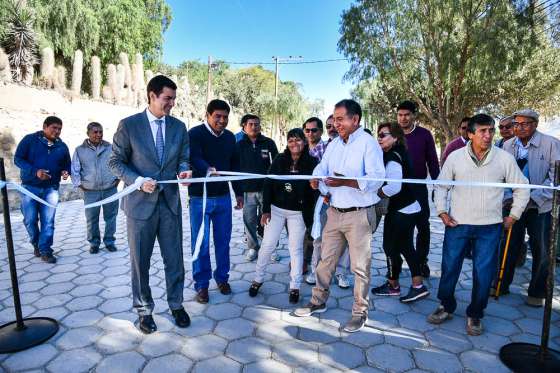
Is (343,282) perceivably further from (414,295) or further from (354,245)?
(354,245)

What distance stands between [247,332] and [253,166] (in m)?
2.40

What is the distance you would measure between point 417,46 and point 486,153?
10.5m

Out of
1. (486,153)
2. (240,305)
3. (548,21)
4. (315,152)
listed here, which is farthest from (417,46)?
(240,305)

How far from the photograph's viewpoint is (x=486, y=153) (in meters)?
2.99

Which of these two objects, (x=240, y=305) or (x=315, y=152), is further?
(x=315, y=152)

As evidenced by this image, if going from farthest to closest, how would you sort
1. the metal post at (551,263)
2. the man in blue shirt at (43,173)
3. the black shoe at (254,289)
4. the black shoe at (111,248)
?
the black shoe at (111,248) < the man in blue shirt at (43,173) < the black shoe at (254,289) < the metal post at (551,263)

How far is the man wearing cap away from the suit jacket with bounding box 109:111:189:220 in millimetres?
3279

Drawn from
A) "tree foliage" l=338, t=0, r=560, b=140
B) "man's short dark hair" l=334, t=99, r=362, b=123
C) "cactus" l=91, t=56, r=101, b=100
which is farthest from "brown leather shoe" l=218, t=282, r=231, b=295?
"cactus" l=91, t=56, r=101, b=100

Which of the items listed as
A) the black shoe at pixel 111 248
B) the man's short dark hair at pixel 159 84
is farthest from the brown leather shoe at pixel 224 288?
the black shoe at pixel 111 248

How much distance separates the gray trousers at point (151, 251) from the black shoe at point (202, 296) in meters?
0.44

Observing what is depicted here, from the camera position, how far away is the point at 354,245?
3098mm

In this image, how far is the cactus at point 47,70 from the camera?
48.6ft

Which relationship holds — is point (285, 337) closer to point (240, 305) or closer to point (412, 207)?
point (240, 305)

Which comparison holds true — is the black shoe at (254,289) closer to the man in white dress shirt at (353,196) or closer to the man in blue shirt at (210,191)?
the man in blue shirt at (210,191)
